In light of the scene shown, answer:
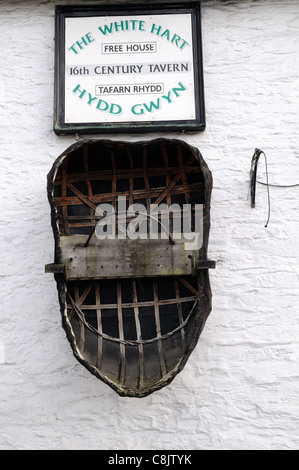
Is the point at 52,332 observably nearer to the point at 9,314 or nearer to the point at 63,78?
the point at 9,314

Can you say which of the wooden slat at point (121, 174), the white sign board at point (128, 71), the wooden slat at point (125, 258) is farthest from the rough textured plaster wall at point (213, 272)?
the wooden slat at point (125, 258)

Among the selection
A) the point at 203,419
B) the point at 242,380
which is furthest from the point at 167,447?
the point at 242,380

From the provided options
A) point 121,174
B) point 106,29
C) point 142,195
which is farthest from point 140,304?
point 106,29

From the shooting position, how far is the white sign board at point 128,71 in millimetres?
4094

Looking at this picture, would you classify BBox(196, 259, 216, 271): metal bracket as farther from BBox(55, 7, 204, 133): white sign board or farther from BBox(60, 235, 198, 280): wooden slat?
BBox(55, 7, 204, 133): white sign board

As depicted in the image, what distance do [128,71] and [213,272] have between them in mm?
1572

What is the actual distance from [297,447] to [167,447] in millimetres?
798

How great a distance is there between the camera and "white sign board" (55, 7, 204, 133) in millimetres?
4094

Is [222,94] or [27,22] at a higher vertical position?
[27,22]

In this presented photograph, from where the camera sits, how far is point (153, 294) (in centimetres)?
381

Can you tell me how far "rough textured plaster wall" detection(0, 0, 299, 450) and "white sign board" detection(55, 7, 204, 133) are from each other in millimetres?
118

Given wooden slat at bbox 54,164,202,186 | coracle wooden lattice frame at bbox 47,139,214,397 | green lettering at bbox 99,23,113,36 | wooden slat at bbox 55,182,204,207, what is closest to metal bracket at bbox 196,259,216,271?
coracle wooden lattice frame at bbox 47,139,214,397

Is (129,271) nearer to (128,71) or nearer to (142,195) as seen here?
(142,195)

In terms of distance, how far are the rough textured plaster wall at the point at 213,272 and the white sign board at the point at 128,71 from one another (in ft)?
0.39
